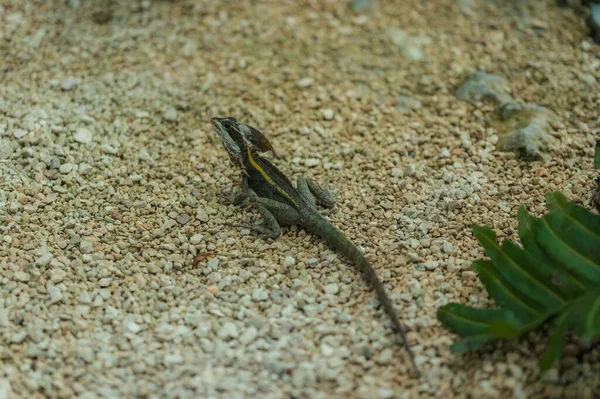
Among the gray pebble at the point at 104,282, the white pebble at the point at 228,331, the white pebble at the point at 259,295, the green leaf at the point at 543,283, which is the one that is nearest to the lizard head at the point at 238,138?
the white pebble at the point at 259,295

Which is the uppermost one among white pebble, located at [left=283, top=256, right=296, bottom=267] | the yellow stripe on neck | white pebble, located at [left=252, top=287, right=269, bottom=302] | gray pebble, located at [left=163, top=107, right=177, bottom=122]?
the yellow stripe on neck

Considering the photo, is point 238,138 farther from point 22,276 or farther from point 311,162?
point 22,276

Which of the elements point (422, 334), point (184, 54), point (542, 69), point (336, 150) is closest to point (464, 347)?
point (422, 334)

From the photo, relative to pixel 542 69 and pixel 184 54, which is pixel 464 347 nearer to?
pixel 542 69

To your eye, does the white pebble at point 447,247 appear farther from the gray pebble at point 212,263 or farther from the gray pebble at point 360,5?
the gray pebble at point 360,5

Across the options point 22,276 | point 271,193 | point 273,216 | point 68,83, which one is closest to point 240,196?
point 271,193

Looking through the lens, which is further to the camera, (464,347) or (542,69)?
(542,69)

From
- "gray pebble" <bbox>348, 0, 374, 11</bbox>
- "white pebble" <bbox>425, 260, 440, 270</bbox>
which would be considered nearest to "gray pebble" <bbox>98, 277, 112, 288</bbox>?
"white pebble" <bbox>425, 260, 440, 270</bbox>

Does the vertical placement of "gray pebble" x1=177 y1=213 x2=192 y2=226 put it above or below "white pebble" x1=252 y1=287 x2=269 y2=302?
below

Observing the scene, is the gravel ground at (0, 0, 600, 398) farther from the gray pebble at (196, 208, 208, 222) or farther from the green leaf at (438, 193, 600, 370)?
the green leaf at (438, 193, 600, 370)
